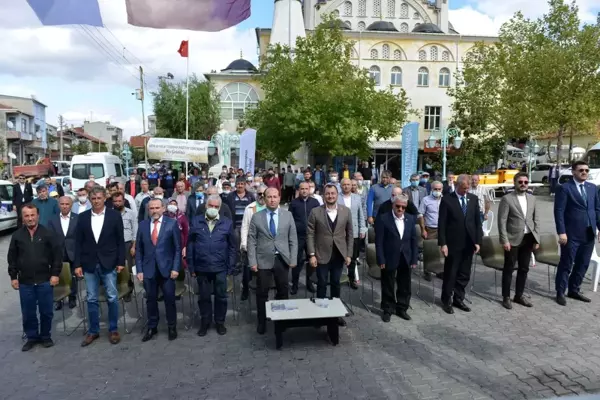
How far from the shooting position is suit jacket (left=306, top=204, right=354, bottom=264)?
627 centimetres

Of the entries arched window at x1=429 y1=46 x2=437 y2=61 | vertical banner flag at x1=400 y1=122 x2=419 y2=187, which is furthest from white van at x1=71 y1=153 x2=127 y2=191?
arched window at x1=429 y1=46 x2=437 y2=61

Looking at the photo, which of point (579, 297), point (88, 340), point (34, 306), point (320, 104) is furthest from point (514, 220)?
point (320, 104)

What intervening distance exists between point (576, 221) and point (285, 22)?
124 feet

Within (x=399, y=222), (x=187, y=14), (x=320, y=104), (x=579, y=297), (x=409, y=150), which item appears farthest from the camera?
(x=320, y=104)

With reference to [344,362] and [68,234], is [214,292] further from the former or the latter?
[68,234]

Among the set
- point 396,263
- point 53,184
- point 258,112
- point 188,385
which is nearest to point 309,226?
point 396,263

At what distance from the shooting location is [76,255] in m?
5.83

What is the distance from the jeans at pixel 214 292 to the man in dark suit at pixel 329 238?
117 cm

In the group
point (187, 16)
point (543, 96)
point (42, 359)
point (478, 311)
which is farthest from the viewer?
point (543, 96)

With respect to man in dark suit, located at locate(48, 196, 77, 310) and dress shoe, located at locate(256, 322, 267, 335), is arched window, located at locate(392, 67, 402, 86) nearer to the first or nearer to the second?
man in dark suit, located at locate(48, 196, 77, 310)

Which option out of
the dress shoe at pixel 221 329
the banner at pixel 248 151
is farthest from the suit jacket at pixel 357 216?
the banner at pixel 248 151

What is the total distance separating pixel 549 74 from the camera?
82.0ft

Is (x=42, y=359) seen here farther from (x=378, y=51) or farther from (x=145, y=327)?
(x=378, y=51)

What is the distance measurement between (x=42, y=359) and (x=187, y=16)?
406 centimetres
